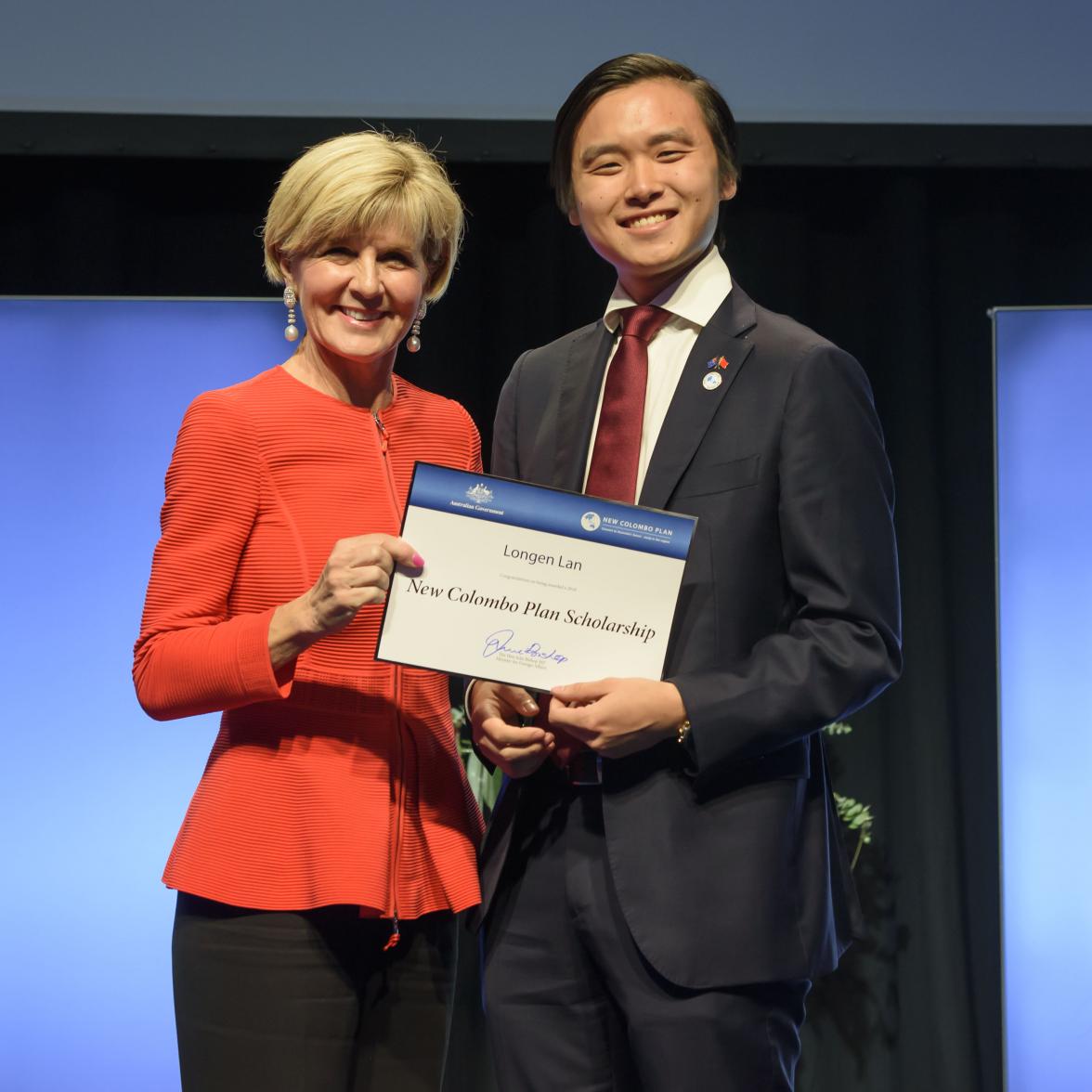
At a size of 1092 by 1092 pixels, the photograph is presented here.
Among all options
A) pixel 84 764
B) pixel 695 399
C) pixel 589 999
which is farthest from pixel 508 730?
pixel 84 764

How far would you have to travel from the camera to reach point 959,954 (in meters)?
4.13

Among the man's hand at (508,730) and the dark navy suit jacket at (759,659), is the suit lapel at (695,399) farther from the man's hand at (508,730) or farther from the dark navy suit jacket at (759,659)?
the man's hand at (508,730)

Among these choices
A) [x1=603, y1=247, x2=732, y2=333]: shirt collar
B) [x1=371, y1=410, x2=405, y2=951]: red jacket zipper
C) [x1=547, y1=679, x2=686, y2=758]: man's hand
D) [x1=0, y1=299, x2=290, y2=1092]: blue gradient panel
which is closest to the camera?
[x1=547, y1=679, x2=686, y2=758]: man's hand

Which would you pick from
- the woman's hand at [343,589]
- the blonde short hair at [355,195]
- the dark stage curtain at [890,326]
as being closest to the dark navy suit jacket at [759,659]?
Answer: the woman's hand at [343,589]

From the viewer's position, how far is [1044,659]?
11.6ft

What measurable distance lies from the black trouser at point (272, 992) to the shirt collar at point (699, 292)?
86 cm

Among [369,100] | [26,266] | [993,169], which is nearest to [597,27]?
[369,100]

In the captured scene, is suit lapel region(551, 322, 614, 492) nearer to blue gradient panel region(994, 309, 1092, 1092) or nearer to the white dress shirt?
the white dress shirt

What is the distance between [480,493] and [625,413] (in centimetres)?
28

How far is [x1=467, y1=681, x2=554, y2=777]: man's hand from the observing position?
1.53 meters

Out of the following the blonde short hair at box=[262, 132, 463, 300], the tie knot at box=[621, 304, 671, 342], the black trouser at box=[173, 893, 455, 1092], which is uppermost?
the blonde short hair at box=[262, 132, 463, 300]

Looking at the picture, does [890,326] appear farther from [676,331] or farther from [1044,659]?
[676,331]

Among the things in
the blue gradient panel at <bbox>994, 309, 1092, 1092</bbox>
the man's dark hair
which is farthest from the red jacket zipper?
the blue gradient panel at <bbox>994, 309, 1092, 1092</bbox>

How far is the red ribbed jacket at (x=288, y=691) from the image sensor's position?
1.53 metres
